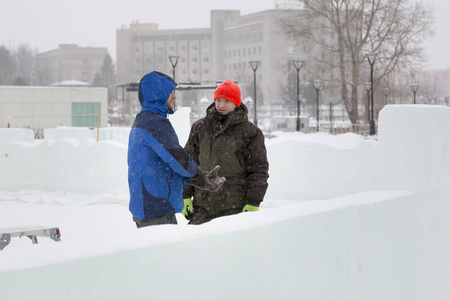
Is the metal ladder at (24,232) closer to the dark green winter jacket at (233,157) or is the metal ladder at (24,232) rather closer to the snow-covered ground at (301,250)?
the dark green winter jacket at (233,157)

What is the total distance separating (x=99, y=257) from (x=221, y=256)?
0.58m

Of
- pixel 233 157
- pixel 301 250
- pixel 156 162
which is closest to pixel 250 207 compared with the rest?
pixel 233 157

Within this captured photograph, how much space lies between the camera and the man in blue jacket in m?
3.71

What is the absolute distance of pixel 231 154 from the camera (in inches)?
176

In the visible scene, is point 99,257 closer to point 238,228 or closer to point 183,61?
point 238,228

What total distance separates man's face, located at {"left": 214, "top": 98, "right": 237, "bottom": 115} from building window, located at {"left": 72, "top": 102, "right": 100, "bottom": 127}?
167 feet

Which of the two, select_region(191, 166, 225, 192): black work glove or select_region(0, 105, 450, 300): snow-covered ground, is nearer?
select_region(0, 105, 450, 300): snow-covered ground

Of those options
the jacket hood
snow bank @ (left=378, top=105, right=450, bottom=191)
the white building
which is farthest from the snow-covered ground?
the white building

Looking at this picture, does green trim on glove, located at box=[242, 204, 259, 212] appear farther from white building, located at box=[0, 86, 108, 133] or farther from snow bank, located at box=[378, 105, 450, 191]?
white building, located at box=[0, 86, 108, 133]

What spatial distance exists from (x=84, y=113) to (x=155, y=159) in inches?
2046

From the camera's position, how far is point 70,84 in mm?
55844

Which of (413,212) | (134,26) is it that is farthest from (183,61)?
(413,212)

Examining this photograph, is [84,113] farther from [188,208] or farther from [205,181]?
[205,181]

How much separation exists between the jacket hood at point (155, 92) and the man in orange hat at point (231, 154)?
26.8 inches
